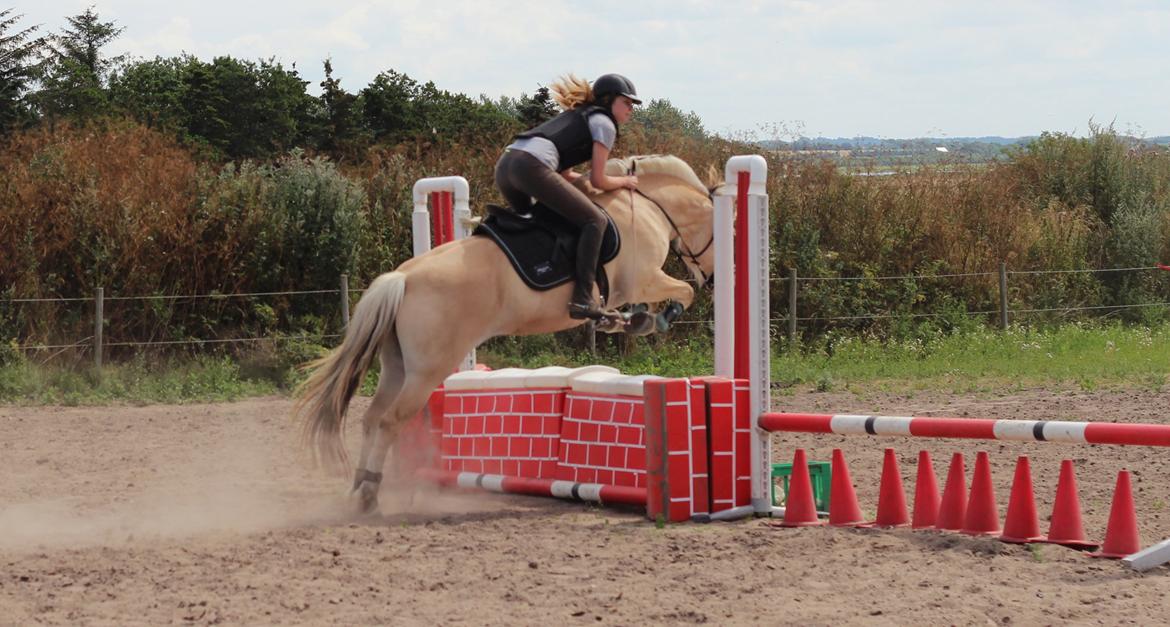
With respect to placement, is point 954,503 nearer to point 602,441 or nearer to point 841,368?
point 602,441

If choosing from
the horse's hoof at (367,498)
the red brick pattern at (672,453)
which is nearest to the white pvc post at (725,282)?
the red brick pattern at (672,453)

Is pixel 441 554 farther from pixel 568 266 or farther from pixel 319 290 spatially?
pixel 319 290

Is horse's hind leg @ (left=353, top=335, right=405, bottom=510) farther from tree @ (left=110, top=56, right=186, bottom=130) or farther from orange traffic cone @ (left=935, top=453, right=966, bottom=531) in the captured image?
tree @ (left=110, top=56, right=186, bottom=130)

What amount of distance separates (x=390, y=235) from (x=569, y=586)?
35.9ft

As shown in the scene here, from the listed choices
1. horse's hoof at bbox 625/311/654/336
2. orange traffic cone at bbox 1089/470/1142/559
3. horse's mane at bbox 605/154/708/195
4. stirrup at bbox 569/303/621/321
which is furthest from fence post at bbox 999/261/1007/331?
orange traffic cone at bbox 1089/470/1142/559

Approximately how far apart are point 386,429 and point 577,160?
1669 millimetres

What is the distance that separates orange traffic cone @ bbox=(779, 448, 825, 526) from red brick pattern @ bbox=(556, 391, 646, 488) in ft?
2.72

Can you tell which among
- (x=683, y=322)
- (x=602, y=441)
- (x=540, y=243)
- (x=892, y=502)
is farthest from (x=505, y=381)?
(x=683, y=322)

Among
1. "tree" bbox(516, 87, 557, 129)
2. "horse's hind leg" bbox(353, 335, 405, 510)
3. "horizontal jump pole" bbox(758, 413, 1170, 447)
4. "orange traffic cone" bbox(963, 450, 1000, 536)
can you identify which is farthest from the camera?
"tree" bbox(516, 87, 557, 129)

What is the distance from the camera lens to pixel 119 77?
99.3 feet

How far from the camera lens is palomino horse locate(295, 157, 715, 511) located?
6.42 m

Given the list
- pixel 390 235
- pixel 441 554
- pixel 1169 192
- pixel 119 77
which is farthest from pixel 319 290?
pixel 119 77

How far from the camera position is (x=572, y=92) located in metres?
6.77

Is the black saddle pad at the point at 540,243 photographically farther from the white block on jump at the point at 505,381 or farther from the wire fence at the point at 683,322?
the wire fence at the point at 683,322
